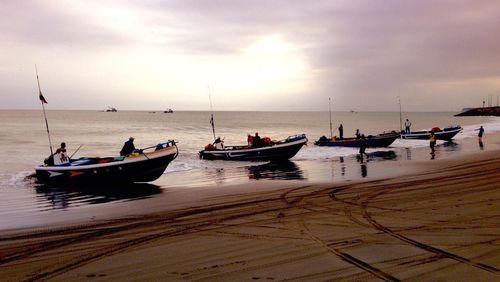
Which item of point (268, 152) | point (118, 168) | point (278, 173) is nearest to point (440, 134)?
point (268, 152)

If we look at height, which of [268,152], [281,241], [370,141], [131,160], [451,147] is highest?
[131,160]

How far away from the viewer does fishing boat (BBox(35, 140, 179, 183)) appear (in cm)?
1588

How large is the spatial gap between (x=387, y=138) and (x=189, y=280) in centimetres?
3299

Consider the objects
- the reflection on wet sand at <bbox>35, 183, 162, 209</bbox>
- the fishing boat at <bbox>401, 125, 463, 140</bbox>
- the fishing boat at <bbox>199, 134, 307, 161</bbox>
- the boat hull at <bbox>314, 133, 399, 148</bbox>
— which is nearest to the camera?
the reflection on wet sand at <bbox>35, 183, 162, 209</bbox>

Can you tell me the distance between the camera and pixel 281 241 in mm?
6488

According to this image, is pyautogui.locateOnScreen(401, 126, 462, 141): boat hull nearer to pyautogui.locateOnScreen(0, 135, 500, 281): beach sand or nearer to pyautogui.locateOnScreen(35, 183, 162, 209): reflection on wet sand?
pyautogui.locateOnScreen(0, 135, 500, 281): beach sand

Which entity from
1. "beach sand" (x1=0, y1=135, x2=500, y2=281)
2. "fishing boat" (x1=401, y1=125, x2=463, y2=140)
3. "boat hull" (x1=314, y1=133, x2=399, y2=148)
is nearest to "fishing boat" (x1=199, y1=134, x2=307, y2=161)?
"boat hull" (x1=314, y1=133, x2=399, y2=148)

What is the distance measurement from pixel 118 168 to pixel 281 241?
11074 mm

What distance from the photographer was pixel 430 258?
532 cm

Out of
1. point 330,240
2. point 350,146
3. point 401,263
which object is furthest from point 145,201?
point 350,146

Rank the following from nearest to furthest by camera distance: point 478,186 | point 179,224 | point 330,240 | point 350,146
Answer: point 330,240
point 179,224
point 478,186
point 350,146

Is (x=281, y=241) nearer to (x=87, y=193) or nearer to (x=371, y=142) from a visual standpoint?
(x=87, y=193)

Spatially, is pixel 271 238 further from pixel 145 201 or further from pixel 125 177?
pixel 125 177

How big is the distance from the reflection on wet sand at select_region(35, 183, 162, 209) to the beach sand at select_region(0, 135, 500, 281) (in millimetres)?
2881
